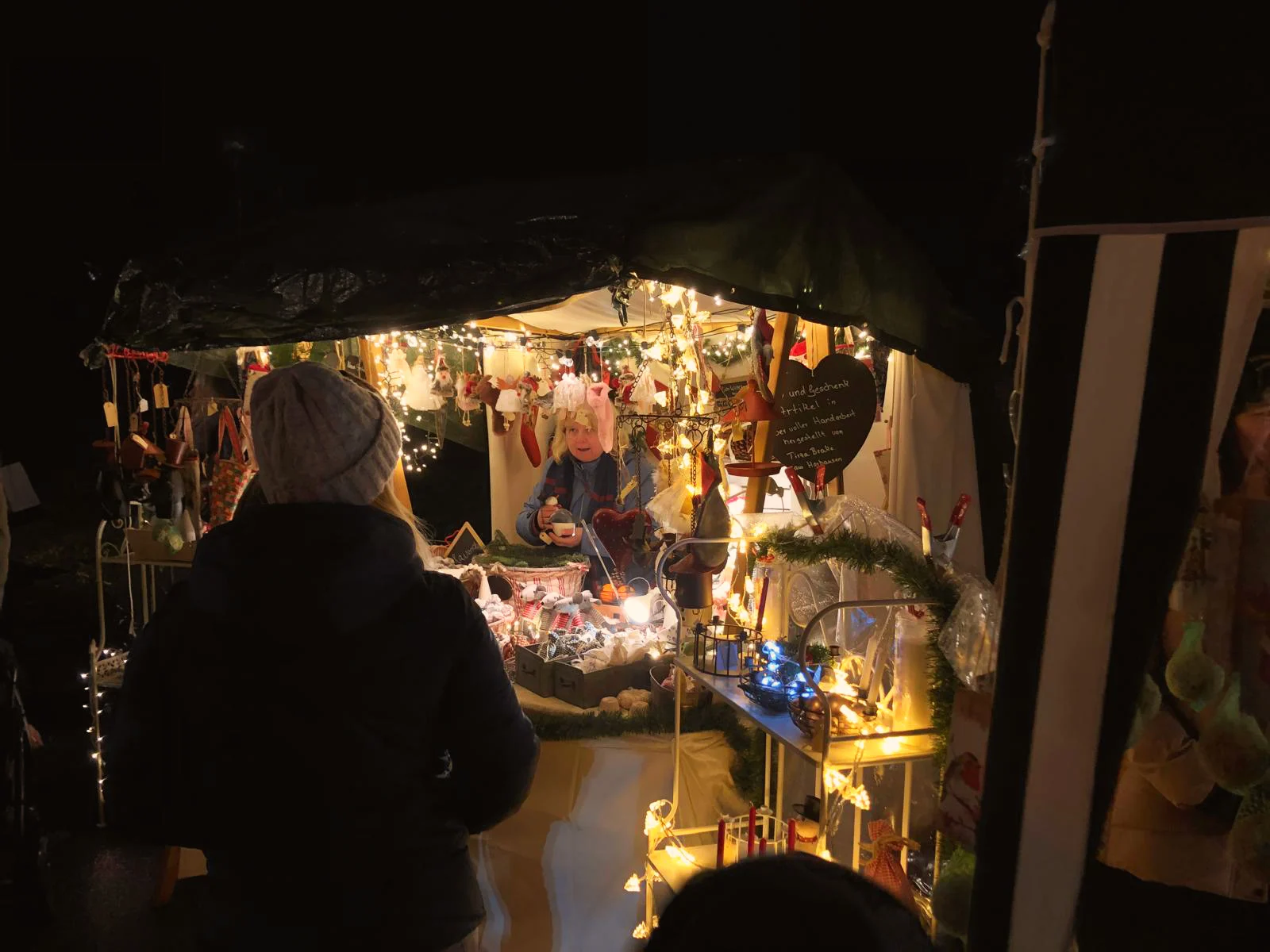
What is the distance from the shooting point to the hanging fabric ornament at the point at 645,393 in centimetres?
446

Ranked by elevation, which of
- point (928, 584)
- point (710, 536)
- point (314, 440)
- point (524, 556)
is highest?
point (314, 440)

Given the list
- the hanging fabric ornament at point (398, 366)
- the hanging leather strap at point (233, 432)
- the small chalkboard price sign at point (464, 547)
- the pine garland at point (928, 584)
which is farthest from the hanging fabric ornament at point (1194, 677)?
the hanging fabric ornament at point (398, 366)

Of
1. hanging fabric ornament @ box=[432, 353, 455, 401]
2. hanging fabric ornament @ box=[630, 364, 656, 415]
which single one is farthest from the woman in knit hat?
hanging fabric ornament @ box=[432, 353, 455, 401]

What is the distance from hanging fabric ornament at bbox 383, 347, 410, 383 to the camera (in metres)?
4.77

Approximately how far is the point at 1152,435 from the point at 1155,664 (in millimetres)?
523

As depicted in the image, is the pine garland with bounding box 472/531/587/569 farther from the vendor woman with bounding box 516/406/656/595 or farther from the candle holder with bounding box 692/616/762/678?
the candle holder with bounding box 692/616/762/678

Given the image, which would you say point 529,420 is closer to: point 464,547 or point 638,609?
point 464,547

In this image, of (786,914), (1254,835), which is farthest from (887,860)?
(786,914)

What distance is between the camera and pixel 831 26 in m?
4.21

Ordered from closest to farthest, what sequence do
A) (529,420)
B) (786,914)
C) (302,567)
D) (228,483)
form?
(786,914) < (302,567) < (228,483) < (529,420)

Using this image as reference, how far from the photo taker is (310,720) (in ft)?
3.98

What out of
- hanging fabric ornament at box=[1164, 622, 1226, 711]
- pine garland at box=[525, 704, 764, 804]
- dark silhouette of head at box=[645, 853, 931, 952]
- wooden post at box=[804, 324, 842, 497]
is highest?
wooden post at box=[804, 324, 842, 497]

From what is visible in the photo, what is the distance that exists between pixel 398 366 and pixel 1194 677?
4.45 meters

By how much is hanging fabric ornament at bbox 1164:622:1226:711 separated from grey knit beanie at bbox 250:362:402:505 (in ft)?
4.56
